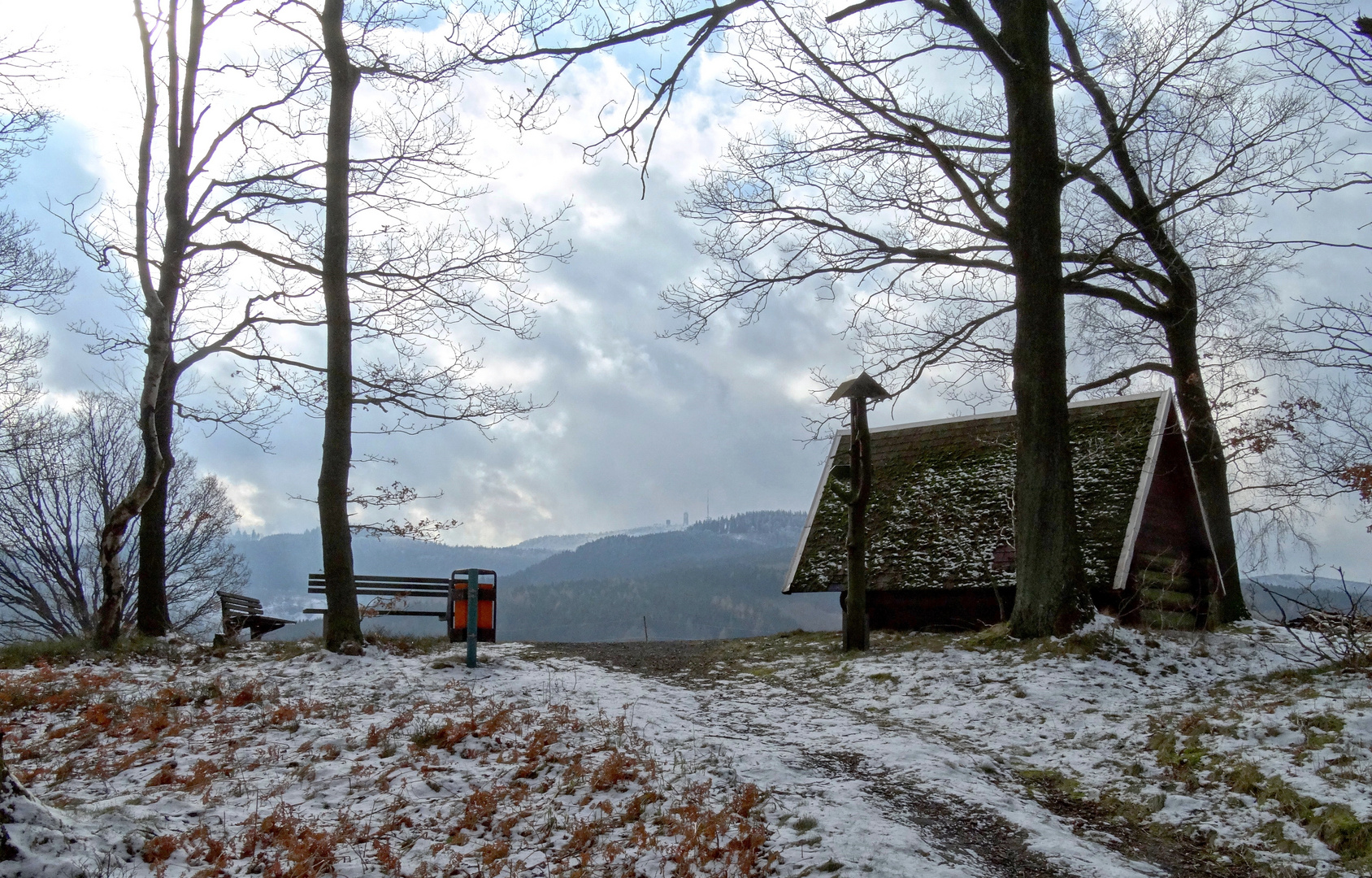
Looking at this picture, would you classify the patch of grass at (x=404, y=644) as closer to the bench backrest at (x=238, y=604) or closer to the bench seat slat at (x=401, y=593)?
the bench seat slat at (x=401, y=593)

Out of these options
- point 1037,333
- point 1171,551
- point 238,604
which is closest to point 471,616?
point 238,604

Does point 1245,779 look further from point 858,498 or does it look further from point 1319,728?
point 858,498

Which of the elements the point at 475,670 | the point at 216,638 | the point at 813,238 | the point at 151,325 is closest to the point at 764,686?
the point at 475,670

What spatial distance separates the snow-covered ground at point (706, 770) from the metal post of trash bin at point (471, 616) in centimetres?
56

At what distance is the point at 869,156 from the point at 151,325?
1142 cm

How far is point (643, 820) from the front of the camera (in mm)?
4922

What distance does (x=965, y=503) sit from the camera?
662 inches

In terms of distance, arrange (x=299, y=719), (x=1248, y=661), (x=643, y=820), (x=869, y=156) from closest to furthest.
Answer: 1. (x=643, y=820)
2. (x=299, y=719)
3. (x=1248, y=661)
4. (x=869, y=156)

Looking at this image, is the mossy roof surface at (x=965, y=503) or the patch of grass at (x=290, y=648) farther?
the mossy roof surface at (x=965, y=503)

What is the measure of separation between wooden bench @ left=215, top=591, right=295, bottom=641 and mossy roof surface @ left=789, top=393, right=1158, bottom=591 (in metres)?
10.2

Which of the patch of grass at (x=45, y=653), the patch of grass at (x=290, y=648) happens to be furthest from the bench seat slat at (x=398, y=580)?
the patch of grass at (x=45, y=653)

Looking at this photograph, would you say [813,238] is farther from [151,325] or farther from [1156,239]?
[151,325]

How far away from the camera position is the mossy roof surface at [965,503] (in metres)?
15.0

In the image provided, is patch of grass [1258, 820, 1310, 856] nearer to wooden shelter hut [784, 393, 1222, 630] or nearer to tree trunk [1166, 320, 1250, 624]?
wooden shelter hut [784, 393, 1222, 630]
